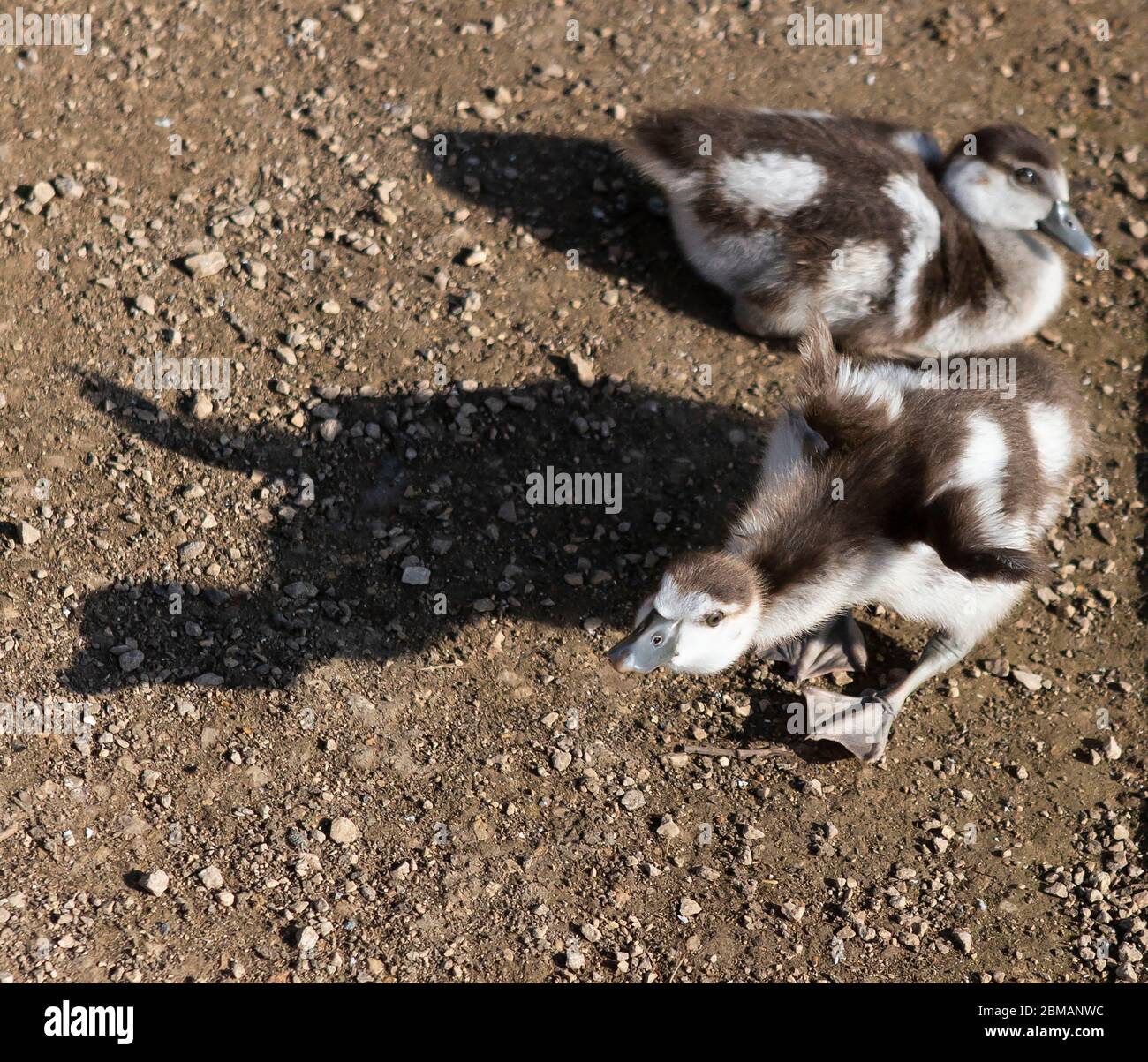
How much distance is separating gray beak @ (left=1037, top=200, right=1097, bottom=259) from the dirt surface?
32cm

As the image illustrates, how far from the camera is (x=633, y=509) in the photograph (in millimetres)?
4871

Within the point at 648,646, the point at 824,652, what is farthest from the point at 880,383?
the point at 648,646

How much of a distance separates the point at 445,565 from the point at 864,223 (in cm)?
224

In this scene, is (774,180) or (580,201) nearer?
(774,180)

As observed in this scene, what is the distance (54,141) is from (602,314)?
8.21ft

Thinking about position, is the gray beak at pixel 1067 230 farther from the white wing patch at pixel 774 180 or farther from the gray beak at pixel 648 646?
the gray beak at pixel 648 646

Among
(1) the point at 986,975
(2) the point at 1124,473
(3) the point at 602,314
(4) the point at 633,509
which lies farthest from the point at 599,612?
(2) the point at 1124,473

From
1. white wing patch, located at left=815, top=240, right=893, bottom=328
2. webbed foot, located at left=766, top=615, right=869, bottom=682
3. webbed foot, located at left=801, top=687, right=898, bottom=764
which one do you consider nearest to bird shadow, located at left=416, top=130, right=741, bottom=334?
white wing patch, located at left=815, top=240, right=893, bottom=328

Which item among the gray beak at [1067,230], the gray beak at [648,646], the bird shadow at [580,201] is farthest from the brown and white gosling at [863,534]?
the gray beak at [1067,230]

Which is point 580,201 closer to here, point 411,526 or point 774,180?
point 774,180

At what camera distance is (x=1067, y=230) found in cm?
550

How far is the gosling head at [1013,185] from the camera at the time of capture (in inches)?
215

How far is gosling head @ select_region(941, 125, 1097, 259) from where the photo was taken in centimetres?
547

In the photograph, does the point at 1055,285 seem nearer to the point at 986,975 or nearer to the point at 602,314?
the point at 602,314
